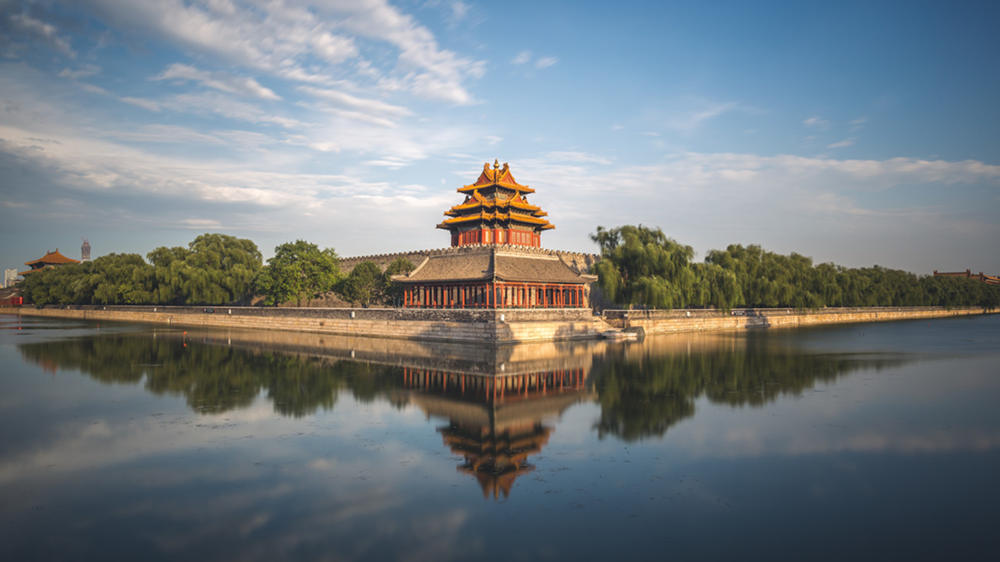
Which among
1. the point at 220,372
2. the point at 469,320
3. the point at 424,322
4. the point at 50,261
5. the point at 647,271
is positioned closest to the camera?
the point at 220,372

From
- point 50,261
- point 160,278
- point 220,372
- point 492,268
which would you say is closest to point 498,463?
point 220,372

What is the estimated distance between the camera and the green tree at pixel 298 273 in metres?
43.3

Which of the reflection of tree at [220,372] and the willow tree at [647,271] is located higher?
the willow tree at [647,271]

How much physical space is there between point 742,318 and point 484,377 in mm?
34295

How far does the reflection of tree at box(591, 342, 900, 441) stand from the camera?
15023 millimetres

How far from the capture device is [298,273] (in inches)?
1698

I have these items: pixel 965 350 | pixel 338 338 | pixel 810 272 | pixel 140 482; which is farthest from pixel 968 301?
pixel 140 482

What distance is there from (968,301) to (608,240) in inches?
2819

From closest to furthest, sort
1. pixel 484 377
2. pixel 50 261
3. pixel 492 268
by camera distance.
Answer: pixel 484 377, pixel 492 268, pixel 50 261

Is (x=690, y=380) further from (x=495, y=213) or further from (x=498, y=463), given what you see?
(x=495, y=213)

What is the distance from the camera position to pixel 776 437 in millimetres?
12891

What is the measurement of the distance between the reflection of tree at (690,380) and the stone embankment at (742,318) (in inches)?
350

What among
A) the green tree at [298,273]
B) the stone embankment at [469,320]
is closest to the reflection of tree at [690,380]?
the stone embankment at [469,320]

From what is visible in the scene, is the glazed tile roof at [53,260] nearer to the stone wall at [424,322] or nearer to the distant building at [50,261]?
the distant building at [50,261]
